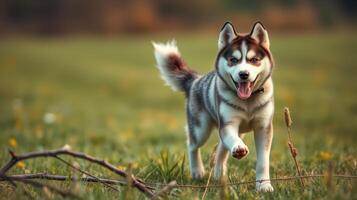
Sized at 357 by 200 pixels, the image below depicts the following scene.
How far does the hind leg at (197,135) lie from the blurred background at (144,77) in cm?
14

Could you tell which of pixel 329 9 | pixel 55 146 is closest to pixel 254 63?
pixel 55 146

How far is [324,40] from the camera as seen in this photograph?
29.5 metres

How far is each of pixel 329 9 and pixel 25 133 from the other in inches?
1229

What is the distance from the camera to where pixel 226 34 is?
480cm

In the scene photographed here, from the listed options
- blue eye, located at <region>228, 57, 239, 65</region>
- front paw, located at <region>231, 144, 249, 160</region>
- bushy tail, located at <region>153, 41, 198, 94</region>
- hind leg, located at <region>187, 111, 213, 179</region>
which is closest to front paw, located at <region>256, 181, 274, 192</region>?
front paw, located at <region>231, 144, 249, 160</region>

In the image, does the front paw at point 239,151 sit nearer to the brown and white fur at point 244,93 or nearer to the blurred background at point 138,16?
the brown and white fur at point 244,93

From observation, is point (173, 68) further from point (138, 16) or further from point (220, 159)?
point (138, 16)

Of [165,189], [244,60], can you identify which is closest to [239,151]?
[244,60]

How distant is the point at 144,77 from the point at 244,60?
1629 cm

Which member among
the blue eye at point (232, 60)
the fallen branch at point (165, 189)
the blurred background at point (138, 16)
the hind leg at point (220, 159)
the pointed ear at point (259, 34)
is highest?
the blurred background at point (138, 16)

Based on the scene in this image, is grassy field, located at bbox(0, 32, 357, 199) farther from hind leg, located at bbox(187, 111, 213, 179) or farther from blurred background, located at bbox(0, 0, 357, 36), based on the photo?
blurred background, located at bbox(0, 0, 357, 36)

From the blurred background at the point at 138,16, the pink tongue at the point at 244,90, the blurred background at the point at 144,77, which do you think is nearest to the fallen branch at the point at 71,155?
the blurred background at the point at 144,77

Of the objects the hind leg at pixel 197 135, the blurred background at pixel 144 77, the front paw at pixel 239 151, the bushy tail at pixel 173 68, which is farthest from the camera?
the blurred background at pixel 144 77

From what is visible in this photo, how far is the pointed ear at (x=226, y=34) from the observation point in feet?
15.6
